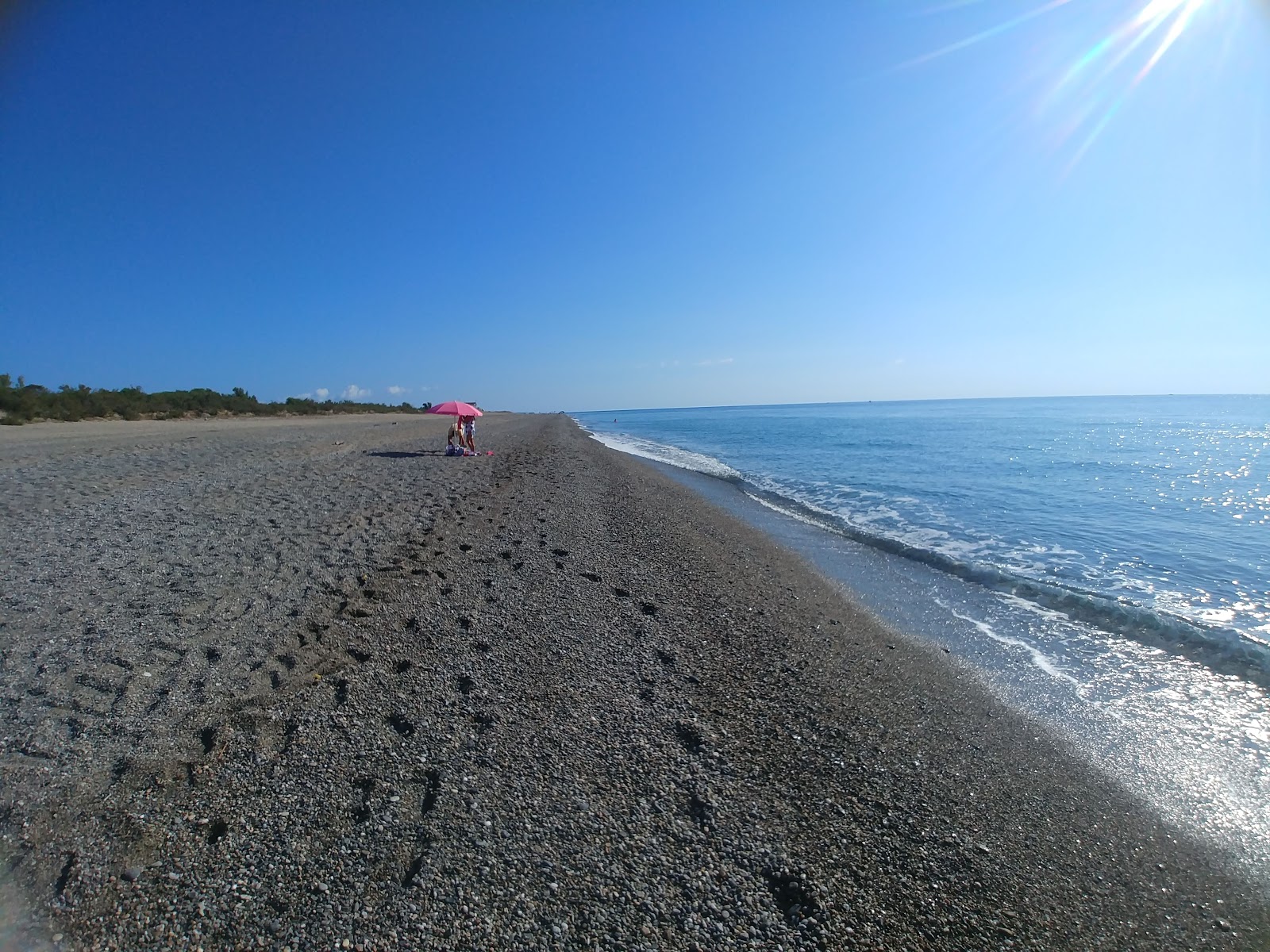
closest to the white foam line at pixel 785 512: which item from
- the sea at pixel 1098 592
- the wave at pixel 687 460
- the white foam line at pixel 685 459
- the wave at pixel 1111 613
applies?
the sea at pixel 1098 592

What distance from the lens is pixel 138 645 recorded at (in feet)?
15.2

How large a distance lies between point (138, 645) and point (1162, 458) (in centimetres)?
3750

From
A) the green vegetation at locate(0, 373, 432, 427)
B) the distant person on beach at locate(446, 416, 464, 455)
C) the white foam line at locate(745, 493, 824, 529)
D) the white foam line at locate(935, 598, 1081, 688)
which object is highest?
the green vegetation at locate(0, 373, 432, 427)

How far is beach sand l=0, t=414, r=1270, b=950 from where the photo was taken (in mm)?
2484

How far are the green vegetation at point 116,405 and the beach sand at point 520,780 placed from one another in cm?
3313

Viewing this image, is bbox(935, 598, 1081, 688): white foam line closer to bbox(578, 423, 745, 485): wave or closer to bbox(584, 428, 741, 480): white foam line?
bbox(578, 423, 745, 485): wave

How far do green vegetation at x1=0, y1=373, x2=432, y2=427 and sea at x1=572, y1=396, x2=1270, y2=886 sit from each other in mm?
34183

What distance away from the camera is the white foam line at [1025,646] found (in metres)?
5.76

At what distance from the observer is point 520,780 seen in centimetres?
330

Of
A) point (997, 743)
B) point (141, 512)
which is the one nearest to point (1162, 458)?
point (997, 743)

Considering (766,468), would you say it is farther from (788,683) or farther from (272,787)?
(272,787)

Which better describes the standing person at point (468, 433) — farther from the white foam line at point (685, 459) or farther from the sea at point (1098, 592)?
the white foam line at point (685, 459)

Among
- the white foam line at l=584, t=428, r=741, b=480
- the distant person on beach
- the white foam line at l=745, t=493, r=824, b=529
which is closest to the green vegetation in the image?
the distant person on beach

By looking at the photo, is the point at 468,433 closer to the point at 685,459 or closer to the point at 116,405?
the point at 685,459
